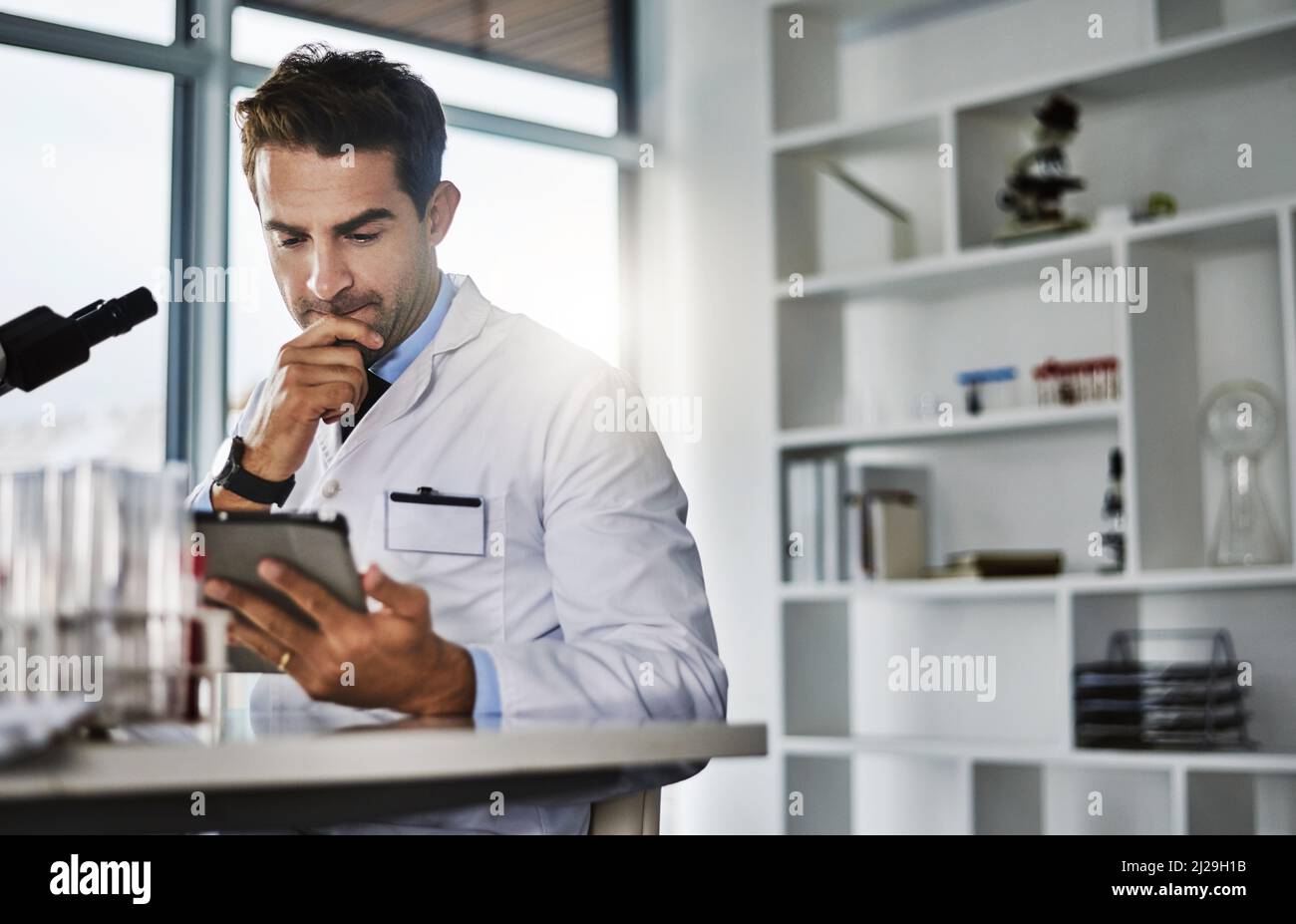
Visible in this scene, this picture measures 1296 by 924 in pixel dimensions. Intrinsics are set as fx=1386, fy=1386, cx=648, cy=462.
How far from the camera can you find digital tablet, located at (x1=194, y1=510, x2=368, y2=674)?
932 mm

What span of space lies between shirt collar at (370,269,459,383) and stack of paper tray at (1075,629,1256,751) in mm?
Answer: 1514

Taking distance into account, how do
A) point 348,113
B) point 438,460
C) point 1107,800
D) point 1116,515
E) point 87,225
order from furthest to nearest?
1. point 87,225
2. point 1107,800
3. point 1116,515
4. point 348,113
5. point 438,460

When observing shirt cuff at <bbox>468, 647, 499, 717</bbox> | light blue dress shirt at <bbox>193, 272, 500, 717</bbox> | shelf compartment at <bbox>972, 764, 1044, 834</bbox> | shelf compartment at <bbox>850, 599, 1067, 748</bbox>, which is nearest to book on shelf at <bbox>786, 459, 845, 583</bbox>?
shelf compartment at <bbox>850, 599, 1067, 748</bbox>

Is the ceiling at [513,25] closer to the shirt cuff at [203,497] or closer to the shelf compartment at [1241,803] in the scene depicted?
the shirt cuff at [203,497]

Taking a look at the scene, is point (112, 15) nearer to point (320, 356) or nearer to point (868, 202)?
point (868, 202)

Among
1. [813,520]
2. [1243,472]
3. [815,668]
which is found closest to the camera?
[1243,472]

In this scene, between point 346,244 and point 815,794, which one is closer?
point 346,244

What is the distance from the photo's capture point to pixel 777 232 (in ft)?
10.9

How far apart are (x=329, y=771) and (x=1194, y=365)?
A: 2479 mm

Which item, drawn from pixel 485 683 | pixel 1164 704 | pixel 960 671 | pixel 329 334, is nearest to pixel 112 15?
pixel 329 334

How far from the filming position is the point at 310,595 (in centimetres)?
92

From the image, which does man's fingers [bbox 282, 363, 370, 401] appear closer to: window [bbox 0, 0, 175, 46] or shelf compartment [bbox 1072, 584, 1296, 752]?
shelf compartment [bbox 1072, 584, 1296, 752]
